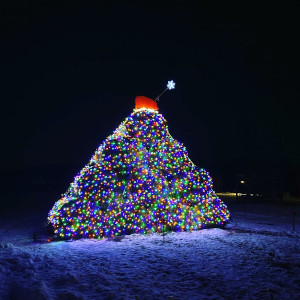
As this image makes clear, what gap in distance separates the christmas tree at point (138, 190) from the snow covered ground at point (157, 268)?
61cm

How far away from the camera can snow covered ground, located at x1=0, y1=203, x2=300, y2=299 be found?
4.55 metres

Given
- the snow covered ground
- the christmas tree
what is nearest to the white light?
the christmas tree

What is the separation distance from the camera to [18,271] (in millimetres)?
5219

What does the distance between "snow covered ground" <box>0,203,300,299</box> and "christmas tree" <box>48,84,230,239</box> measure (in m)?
0.61

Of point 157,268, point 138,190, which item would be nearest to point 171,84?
point 138,190

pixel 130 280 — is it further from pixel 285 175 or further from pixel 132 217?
pixel 285 175

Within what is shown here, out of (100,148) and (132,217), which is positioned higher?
(100,148)

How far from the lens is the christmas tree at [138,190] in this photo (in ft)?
29.5

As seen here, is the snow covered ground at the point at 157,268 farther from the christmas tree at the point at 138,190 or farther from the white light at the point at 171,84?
the white light at the point at 171,84

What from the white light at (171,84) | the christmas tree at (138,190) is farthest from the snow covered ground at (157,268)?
the white light at (171,84)

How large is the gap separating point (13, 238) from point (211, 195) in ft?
22.6

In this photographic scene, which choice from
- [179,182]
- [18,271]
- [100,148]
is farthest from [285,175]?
[18,271]

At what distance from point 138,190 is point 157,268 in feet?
13.2

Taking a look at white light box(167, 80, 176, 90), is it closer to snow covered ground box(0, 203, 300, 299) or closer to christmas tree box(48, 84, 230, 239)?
christmas tree box(48, 84, 230, 239)
